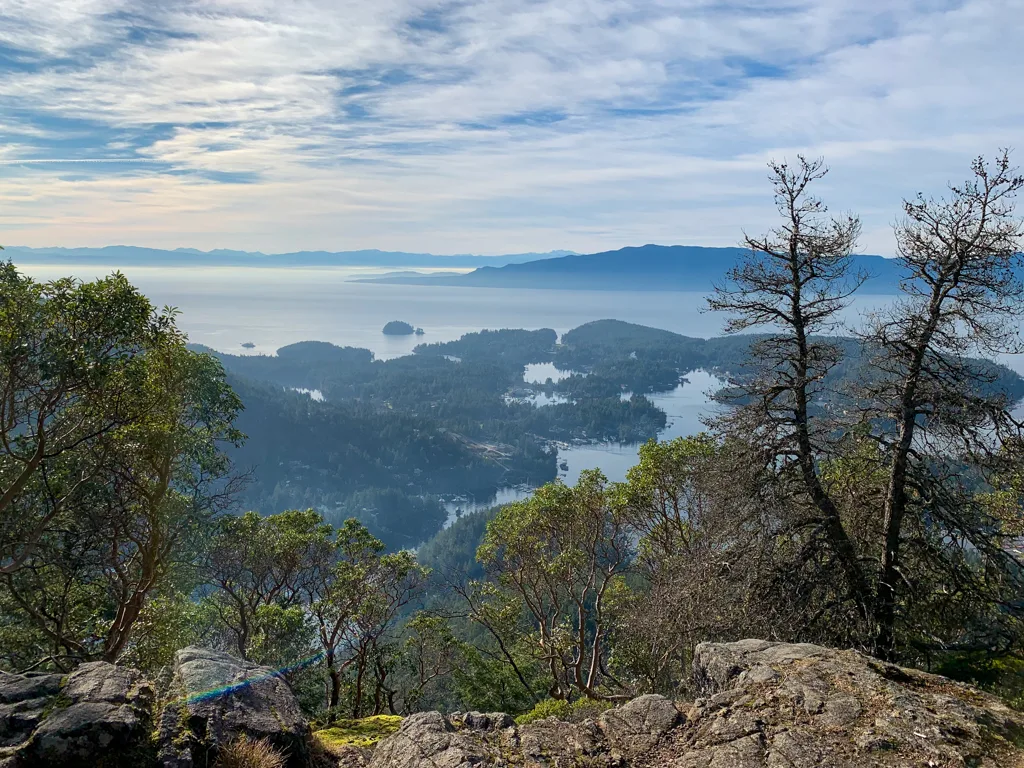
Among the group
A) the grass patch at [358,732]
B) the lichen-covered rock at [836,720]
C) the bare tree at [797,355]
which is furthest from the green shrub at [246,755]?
the bare tree at [797,355]

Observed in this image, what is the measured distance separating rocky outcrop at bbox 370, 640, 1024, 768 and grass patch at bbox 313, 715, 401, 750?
37.5 inches

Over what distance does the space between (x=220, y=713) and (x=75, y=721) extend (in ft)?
4.00

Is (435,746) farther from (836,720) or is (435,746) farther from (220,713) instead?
(836,720)

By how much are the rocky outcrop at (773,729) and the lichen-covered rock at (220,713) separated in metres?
1.00

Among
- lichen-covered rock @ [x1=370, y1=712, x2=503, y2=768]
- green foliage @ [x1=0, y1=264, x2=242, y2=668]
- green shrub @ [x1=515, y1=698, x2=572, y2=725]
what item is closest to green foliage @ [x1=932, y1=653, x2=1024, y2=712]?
green shrub @ [x1=515, y1=698, x2=572, y2=725]

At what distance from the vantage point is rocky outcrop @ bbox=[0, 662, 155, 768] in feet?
15.9

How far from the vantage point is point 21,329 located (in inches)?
287

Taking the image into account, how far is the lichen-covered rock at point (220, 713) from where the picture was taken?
5379mm

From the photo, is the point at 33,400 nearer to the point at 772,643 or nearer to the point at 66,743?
the point at 66,743

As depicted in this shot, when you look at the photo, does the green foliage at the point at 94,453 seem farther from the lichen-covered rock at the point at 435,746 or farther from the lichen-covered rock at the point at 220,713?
the lichen-covered rock at the point at 435,746

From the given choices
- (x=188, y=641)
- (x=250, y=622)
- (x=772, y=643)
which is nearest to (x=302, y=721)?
(x=772, y=643)

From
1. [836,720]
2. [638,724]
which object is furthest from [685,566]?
[836,720]

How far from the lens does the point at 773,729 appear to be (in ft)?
18.4

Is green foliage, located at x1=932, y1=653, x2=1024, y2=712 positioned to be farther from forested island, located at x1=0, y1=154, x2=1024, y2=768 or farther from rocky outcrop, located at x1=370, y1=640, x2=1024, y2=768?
rocky outcrop, located at x1=370, y1=640, x2=1024, y2=768
